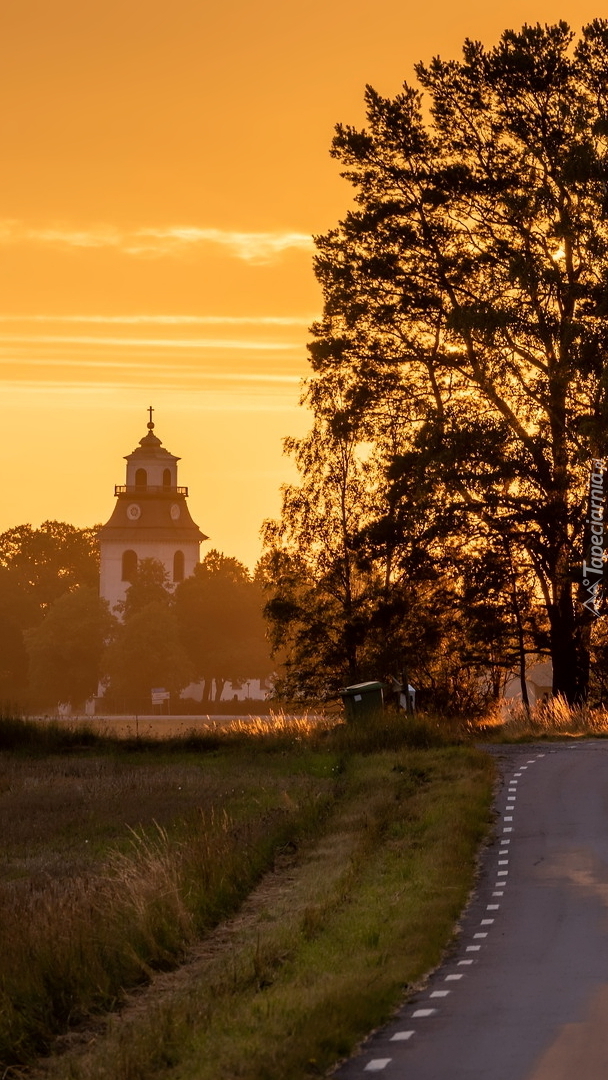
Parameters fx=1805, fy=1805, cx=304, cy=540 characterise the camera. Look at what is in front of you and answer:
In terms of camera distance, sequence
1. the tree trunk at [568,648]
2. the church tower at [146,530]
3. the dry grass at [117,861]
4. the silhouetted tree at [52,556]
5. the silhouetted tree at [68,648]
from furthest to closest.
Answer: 1. the silhouetted tree at [52,556]
2. the church tower at [146,530]
3. the silhouetted tree at [68,648]
4. the tree trunk at [568,648]
5. the dry grass at [117,861]

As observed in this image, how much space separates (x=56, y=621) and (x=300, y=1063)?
123 metres

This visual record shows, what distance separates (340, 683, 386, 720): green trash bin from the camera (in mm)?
40031

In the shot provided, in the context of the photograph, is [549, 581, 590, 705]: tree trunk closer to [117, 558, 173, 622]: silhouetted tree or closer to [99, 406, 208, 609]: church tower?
[117, 558, 173, 622]: silhouetted tree

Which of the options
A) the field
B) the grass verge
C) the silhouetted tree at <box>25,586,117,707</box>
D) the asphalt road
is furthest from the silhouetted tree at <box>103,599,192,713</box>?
the asphalt road

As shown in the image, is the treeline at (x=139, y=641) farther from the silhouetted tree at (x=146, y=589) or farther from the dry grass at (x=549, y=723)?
the dry grass at (x=549, y=723)

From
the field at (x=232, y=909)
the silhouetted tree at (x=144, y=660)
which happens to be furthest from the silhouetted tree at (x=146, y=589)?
the field at (x=232, y=909)

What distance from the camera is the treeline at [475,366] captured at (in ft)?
150

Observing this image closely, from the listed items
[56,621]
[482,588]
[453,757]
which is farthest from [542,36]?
[56,621]

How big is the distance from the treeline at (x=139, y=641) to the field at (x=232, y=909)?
93618mm

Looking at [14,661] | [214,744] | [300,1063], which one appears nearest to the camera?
[300,1063]

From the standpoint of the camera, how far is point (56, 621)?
13338 centimetres

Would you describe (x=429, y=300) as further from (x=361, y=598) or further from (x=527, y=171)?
(x=361, y=598)

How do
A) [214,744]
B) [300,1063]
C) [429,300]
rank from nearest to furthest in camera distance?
[300,1063] < [214,744] < [429,300]

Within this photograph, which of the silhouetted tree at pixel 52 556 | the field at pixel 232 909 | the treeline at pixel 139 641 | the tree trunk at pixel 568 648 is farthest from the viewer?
the silhouetted tree at pixel 52 556
